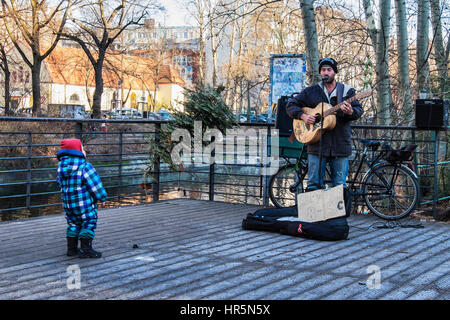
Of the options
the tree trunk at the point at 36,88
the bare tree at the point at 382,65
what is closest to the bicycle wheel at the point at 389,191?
the bare tree at the point at 382,65

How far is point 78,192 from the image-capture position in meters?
5.61

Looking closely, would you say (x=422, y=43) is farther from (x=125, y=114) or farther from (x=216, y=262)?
(x=125, y=114)

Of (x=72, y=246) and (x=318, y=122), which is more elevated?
(x=318, y=122)

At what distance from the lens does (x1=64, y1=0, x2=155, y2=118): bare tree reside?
31.0 meters

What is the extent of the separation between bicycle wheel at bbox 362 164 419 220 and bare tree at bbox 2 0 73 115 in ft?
74.2

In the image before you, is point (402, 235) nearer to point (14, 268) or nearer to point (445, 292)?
point (445, 292)

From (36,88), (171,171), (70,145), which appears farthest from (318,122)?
(36,88)

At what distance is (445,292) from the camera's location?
4.53 meters

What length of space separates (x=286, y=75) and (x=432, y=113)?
90.6 inches

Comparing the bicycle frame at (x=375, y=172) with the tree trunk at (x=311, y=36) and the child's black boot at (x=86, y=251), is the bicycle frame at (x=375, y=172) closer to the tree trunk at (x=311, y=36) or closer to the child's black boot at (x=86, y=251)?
the tree trunk at (x=311, y=36)

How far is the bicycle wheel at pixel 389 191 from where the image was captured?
795cm
